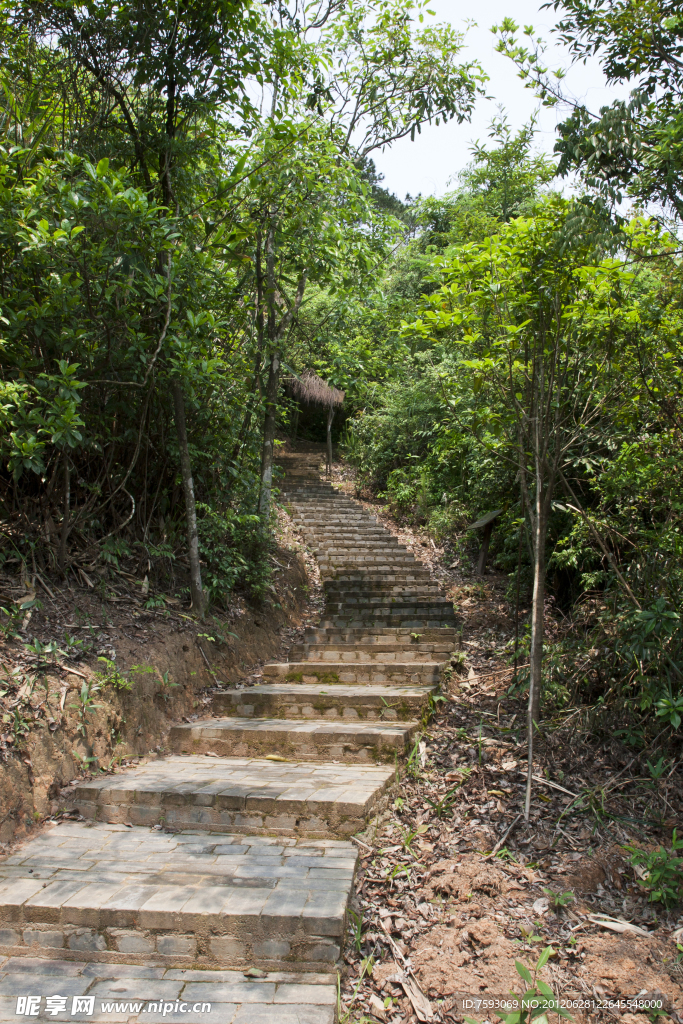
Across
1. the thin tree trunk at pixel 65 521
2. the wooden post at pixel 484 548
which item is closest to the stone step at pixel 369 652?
the wooden post at pixel 484 548

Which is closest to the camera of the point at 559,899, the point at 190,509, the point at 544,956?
the point at 544,956

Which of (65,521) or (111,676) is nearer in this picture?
(111,676)

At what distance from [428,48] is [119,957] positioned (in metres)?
10.1

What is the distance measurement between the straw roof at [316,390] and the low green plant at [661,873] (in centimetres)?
1282

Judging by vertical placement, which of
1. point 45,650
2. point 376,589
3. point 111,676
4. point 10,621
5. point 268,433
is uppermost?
point 268,433

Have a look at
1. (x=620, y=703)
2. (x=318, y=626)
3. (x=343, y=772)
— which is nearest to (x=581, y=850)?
(x=620, y=703)

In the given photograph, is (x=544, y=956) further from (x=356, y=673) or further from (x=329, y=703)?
(x=356, y=673)

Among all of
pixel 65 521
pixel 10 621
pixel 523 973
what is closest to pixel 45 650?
pixel 10 621

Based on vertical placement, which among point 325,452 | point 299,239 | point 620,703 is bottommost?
point 620,703

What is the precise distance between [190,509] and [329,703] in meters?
2.00

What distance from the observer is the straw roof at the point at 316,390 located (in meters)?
15.5

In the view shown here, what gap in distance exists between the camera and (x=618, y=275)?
3.75m

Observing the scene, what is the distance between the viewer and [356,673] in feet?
19.2

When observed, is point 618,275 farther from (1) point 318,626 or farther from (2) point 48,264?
(1) point 318,626
